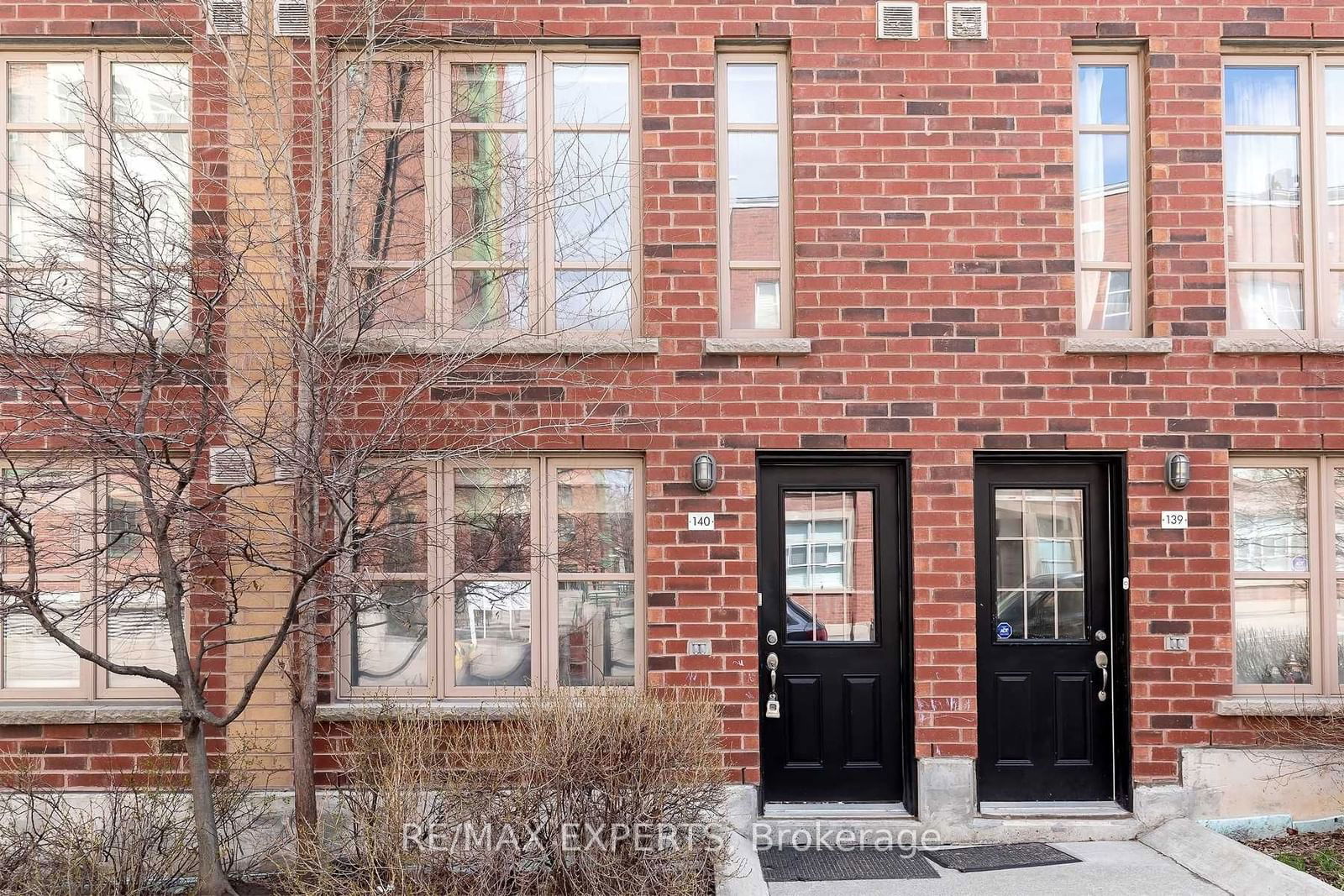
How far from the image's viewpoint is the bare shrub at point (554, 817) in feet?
15.3

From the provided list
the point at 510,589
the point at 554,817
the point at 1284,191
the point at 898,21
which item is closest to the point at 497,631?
the point at 510,589

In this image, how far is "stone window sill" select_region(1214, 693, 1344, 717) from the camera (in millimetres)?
6035

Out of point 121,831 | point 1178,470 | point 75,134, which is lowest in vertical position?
point 121,831

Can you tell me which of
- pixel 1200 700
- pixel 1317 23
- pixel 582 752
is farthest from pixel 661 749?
pixel 1317 23

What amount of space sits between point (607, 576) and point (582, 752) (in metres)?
1.63

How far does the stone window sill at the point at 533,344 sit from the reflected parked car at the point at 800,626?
76.7 inches

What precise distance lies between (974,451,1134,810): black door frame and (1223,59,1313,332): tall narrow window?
1.36 metres

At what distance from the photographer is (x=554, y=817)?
15.8ft

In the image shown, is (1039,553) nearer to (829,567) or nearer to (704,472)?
(829,567)

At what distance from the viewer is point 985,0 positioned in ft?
20.5

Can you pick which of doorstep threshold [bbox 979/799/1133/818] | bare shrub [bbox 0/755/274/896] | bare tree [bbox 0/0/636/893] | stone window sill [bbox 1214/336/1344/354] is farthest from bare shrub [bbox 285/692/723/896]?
stone window sill [bbox 1214/336/1344/354]

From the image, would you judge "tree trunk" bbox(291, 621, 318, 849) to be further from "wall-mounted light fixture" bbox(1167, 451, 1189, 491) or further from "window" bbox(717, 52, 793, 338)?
"wall-mounted light fixture" bbox(1167, 451, 1189, 491)

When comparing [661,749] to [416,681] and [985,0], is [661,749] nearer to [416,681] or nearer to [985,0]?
[416,681]

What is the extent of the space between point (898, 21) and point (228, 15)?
4.34 metres
